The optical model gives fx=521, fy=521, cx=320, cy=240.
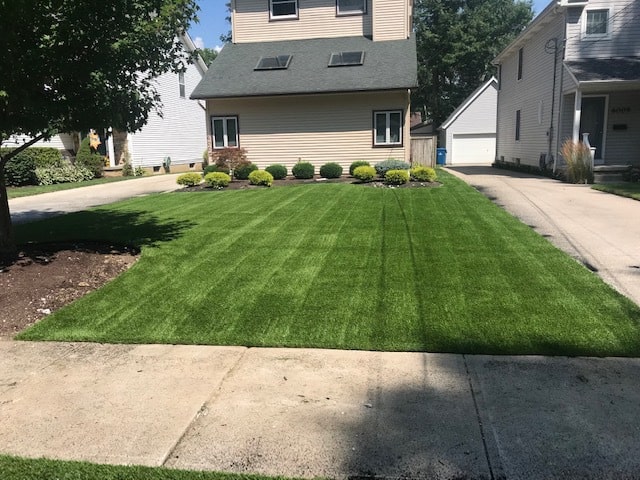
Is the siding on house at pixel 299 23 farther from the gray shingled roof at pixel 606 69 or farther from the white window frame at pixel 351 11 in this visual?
the gray shingled roof at pixel 606 69

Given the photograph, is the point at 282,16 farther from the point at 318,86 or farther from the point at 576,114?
the point at 576,114

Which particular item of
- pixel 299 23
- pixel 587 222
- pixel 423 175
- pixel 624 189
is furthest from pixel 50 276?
pixel 299 23

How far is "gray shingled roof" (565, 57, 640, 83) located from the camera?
16.2m

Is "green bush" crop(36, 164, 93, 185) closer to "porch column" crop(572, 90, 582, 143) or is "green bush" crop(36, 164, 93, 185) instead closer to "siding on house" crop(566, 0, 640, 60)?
"porch column" crop(572, 90, 582, 143)

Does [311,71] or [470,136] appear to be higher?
[311,71]

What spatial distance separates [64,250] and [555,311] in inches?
254

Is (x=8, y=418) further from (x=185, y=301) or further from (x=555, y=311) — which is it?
(x=555, y=311)

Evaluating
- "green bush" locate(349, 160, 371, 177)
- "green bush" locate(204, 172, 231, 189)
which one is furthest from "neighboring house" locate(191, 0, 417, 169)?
"green bush" locate(204, 172, 231, 189)

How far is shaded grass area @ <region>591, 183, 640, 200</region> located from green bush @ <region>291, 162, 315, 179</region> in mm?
9059

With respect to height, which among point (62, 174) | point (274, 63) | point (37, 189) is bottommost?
point (37, 189)

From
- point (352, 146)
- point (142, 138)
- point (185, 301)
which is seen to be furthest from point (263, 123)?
point (185, 301)

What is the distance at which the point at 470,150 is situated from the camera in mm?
37375

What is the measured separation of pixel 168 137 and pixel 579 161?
2006cm

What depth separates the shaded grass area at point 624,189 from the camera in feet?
42.0
